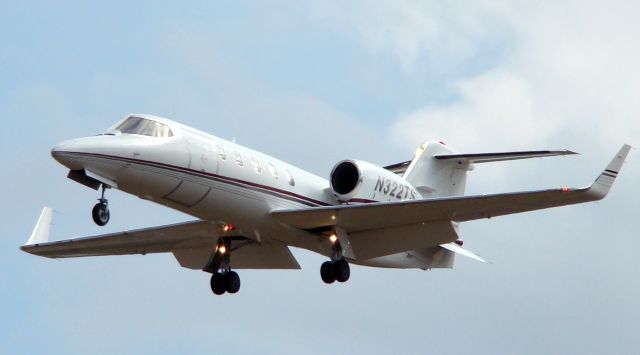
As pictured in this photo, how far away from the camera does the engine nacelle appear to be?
33000 millimetres

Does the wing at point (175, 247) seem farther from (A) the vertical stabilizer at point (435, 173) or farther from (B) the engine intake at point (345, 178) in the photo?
(A) the vertical stabilizer at point (435, 173)

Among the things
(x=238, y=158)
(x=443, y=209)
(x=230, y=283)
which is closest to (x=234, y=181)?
(x=238, y=158)

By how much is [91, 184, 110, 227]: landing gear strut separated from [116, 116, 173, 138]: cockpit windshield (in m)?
1.73

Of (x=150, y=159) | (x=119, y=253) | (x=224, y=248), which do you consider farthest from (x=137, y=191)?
(x=119, y=253)

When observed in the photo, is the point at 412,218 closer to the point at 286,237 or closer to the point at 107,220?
the point at 286,237

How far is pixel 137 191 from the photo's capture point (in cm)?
2997

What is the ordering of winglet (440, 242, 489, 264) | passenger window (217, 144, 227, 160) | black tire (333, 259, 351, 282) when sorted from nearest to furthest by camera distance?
passenger window (217, 144, 227, 160), black tire (333, 259, 351, 282), winglet (440, 242, 489, 264)

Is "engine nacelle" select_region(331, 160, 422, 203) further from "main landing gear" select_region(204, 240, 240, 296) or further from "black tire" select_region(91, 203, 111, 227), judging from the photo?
"black tire" select_region(91, 203, 111, 227)

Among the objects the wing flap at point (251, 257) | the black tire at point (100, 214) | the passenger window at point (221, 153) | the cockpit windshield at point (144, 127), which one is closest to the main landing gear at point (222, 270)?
the wing flap at point (251, 257)

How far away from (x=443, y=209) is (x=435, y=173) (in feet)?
18.3

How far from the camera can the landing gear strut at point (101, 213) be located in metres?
28.7

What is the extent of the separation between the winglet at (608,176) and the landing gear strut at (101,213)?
9.04 metres

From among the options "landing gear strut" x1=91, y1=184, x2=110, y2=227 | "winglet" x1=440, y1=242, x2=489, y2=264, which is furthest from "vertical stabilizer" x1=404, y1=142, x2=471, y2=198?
"landing gear strut" x1=91, y1=184, x2=110, y2=227

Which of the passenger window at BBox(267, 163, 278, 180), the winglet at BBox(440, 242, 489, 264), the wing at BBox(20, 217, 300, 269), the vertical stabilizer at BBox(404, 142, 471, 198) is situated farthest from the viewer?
the vertical stabilizer at BBox(404, 142, 471, 198)
